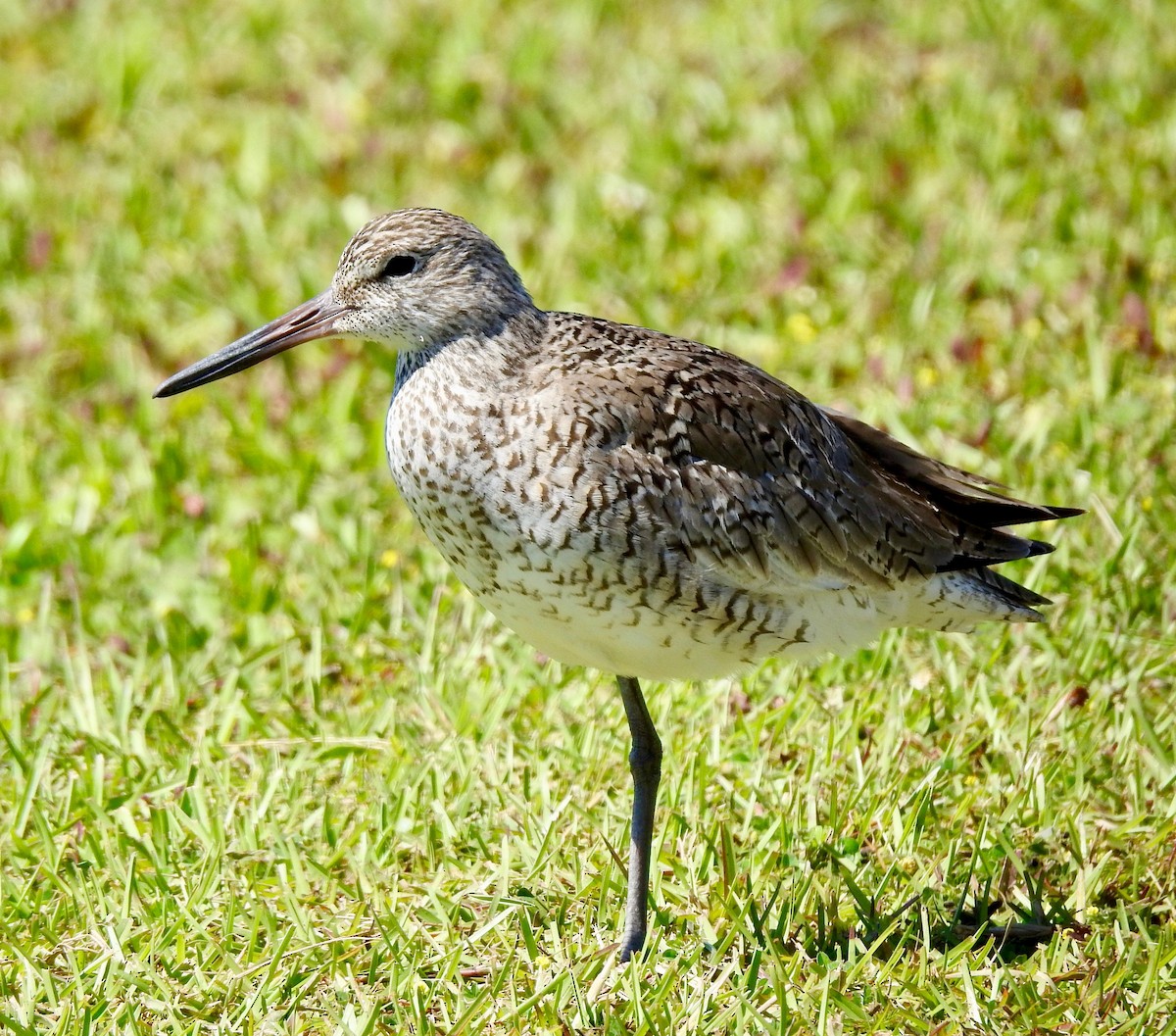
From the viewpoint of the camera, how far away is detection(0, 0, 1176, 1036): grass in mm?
4121

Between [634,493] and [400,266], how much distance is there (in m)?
0.94

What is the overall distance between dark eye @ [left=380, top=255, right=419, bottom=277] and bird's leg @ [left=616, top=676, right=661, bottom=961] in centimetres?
121

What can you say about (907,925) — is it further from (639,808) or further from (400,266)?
(400,266)

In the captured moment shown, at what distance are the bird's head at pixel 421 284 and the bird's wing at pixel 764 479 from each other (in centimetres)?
25

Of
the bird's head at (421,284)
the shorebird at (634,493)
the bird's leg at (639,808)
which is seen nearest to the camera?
the shorebird at (634,493)

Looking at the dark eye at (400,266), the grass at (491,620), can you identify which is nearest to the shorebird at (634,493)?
the dark eye at (400,266)

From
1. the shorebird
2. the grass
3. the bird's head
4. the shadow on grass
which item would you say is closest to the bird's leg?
the shorebird

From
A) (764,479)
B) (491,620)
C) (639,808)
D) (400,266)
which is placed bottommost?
(639,808)

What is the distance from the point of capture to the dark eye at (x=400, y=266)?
14.1 ft

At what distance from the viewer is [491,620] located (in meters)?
5.49

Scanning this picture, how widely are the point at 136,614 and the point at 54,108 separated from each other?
3.97 metres

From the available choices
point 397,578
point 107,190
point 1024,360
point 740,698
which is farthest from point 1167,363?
point 107,190

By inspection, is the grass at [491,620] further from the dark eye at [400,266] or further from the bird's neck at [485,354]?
the dark eye at [400,266]

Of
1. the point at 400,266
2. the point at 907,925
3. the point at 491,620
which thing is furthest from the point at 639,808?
the point at 400,266
